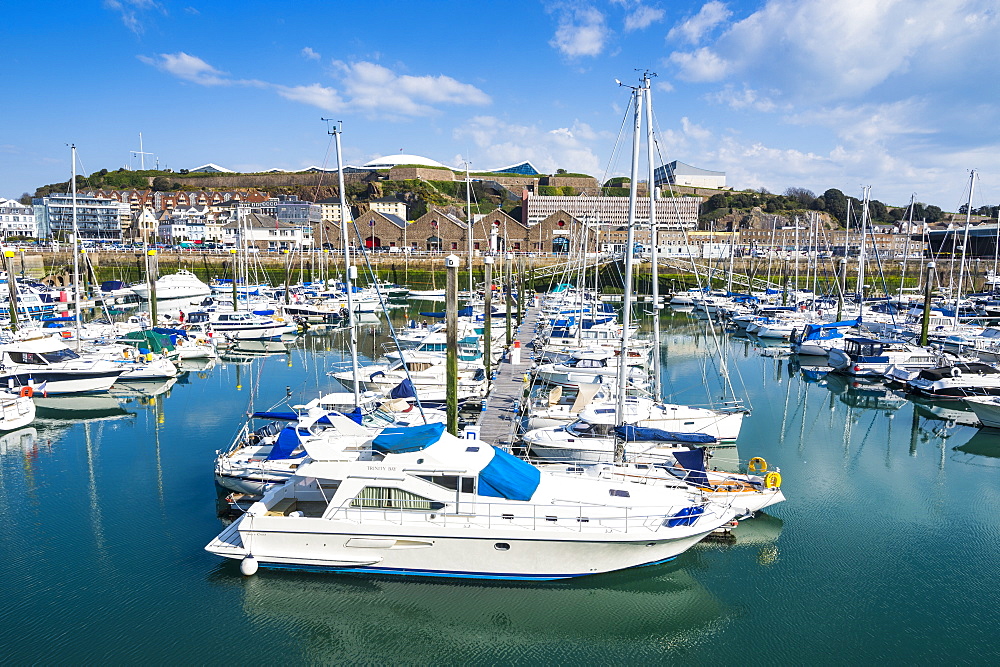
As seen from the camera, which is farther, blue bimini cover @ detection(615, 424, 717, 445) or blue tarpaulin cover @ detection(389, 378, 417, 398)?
blue tarpaulin cover @ detection(389, 378, 417, 398)

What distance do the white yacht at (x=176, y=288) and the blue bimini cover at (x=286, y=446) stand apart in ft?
158

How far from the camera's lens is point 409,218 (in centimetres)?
11744

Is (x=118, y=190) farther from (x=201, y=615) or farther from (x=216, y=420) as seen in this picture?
(x=201, y=615)

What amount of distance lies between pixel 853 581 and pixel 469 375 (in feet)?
50.4

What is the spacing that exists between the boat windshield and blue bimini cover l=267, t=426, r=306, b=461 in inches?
663

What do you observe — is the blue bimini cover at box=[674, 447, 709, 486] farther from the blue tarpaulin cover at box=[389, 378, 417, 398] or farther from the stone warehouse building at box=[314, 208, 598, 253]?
the stone warehouse building at box=[314, 208, 598, 253]

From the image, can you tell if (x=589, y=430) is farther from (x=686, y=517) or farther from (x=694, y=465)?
(x=686, y=517)

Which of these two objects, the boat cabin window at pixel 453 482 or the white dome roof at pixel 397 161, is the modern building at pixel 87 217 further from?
the boat cabin window at pixel 453 482

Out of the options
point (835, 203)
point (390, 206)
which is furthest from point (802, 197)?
point (390, 206)

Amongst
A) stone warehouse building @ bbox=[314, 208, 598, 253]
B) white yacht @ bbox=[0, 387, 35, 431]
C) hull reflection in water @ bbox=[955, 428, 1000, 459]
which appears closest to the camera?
hull reflection in water @ bbox=[955, 428, 1000, 459]

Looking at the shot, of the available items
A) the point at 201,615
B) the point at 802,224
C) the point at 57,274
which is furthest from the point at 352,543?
the point at 802,224

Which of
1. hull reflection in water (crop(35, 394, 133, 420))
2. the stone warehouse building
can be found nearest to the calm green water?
hull reflection in water (crop(35, 394, 133, 420))

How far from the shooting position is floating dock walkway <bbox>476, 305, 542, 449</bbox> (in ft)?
57.9

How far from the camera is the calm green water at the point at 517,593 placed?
10.8 m
